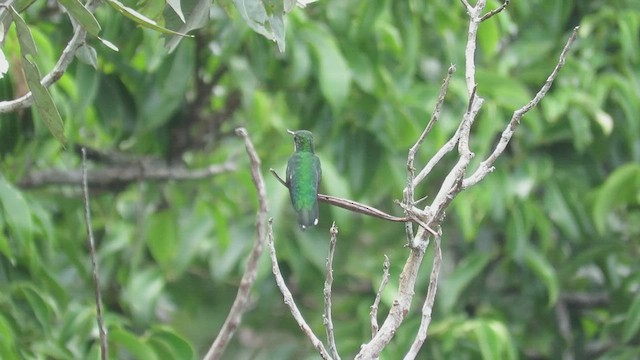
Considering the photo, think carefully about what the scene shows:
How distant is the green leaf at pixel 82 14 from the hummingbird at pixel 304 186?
0.41 m

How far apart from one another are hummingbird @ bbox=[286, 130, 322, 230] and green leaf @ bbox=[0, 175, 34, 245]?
1131mm

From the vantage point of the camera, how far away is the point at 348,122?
13.6ft

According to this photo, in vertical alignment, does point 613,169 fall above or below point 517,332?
above

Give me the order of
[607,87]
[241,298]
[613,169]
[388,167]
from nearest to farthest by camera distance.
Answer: [241,298], [388,167], [607,87], [613,169]

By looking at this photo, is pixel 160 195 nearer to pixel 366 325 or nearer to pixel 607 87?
pixel 366 325

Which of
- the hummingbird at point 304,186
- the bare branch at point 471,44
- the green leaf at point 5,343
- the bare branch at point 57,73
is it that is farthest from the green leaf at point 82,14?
the green leaf at point 5,343

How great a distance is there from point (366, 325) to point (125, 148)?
1052 mm

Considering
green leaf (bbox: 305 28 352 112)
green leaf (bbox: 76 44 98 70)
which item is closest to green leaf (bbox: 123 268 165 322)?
green leaf (bbox: 305 28 352 112)

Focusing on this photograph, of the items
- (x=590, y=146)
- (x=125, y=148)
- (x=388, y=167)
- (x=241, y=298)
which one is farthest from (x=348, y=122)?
(x=241, y=298)

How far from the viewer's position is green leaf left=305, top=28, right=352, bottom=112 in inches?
150

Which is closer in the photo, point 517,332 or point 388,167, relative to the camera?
point 388,167

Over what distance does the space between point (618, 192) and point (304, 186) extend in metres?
2.43

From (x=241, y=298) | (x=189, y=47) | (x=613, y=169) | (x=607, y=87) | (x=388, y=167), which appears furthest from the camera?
(x=613, y=169)

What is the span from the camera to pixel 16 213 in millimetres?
3031
